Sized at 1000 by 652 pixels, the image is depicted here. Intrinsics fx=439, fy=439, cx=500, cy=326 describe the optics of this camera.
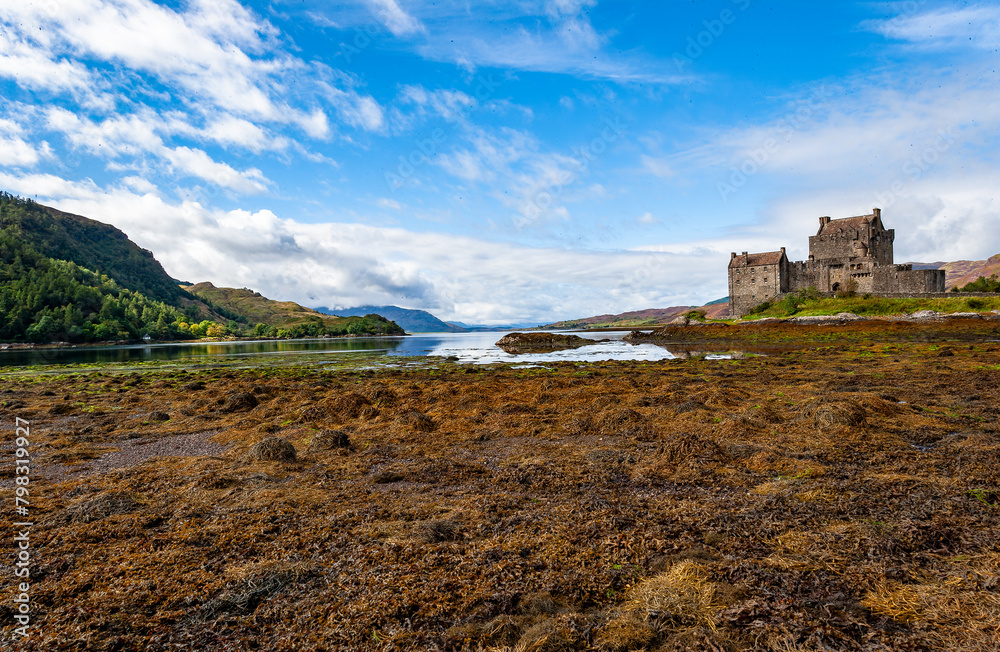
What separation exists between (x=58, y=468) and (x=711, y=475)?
14.2 meters

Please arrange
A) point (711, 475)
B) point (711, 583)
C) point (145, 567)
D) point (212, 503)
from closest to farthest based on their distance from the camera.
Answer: point (711, 583) < point (145, 567) < point (212, 503) < point (711, 475)

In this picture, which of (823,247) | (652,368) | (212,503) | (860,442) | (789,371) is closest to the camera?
(212,503)

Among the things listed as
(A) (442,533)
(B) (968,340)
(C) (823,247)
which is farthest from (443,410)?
(C) (823,247)

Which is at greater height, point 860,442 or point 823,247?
point 823,247

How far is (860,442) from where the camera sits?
9773mm

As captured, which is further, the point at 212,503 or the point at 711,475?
the point at 711,475

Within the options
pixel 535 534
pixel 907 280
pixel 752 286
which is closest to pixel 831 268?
pixel 907 280

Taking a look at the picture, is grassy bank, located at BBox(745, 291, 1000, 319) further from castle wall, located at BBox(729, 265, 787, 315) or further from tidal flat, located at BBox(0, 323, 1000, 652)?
tidal flat, located at BBox(0, 323, 1000, 652)

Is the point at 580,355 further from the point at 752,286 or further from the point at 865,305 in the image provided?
the point at 752,286

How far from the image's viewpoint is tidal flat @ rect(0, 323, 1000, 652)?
13.1 feet

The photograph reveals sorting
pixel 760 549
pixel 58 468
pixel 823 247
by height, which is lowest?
pixel 58 468

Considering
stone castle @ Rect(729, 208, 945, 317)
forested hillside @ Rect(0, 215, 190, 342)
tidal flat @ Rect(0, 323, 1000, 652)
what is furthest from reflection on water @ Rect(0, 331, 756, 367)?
forested hillside @ Rect(0, 215, 190, 342)

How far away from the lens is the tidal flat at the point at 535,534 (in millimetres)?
4008

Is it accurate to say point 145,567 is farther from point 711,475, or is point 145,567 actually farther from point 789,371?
point 789,371
